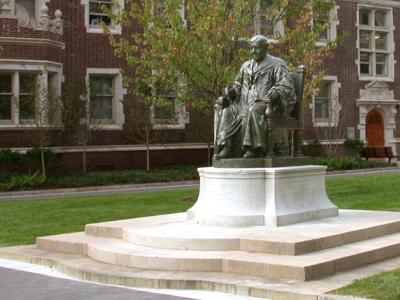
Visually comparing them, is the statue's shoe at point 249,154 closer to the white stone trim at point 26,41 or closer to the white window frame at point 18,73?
the white window frame at point 18,73

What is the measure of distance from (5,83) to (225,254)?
18545mm

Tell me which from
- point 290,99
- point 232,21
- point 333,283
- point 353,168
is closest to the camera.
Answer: point 333,283

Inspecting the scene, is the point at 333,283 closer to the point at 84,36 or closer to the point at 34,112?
the point at 34,112

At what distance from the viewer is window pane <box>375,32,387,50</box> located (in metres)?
36.4

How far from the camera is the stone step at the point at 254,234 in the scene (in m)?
8.50

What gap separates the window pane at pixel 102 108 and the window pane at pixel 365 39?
1472 centimetres

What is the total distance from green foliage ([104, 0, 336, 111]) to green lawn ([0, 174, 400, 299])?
282 centimetres

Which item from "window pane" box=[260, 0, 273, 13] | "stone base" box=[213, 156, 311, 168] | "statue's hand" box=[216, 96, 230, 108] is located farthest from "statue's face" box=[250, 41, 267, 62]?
"window pane" box=[260, 0, 273, 13]

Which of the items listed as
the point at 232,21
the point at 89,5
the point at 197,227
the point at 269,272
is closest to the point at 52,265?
the point at 197,227

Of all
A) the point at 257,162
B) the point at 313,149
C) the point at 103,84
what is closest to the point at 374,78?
the point at 313,149

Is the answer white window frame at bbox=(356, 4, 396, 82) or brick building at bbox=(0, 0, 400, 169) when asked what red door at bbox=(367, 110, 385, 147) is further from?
white window frame at bbox=(356, 4, 396, 82)

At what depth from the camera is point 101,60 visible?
27547 millimetres

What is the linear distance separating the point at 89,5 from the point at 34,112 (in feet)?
18.3

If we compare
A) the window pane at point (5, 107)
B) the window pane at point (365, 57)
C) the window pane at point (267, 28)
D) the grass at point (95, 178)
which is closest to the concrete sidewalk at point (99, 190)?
the grass at point (95, 178)
